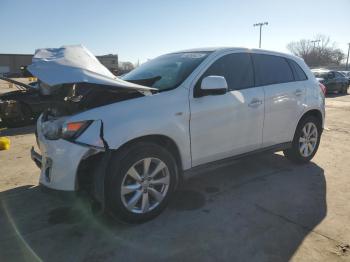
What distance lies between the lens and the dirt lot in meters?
2.96

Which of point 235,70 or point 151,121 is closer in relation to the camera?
point 151,121

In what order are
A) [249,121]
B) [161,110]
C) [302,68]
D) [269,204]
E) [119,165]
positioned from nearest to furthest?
[119,165], [161,110], [269,204], [249,121], [302,68]

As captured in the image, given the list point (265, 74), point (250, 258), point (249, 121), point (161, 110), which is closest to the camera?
point (250, 258)

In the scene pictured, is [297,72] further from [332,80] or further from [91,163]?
[332,80]

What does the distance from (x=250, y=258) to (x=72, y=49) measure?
2.99m

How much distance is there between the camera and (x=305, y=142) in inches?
214

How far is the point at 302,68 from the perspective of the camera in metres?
5.33

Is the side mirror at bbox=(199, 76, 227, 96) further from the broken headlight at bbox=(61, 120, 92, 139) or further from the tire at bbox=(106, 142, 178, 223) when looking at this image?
the broken headlight at bbox=(61, 120, 92, 139)

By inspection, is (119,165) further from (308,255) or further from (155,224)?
(308,255)

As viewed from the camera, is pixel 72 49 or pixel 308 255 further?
pixel 72 49

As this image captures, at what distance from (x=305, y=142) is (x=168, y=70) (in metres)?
2.64

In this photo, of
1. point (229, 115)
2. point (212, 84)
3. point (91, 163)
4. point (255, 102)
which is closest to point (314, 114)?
point (255, 102)

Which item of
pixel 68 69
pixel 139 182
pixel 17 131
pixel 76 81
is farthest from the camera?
pixel 17 131

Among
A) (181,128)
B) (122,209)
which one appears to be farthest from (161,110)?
(122,209)
